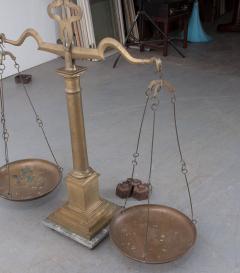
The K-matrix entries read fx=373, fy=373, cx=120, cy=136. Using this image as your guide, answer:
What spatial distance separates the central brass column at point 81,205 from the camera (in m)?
1.64

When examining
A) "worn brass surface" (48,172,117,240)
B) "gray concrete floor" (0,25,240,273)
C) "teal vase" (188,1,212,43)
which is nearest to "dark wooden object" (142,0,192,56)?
"gray concrete floor" (0,25,240,273)

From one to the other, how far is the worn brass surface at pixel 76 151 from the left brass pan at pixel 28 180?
190mm

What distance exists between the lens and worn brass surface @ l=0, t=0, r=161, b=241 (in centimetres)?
144

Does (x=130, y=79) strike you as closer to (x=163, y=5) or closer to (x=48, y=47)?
(x=163, y=5)

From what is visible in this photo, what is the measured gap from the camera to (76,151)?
5.46ft

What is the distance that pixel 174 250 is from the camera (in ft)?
5.21

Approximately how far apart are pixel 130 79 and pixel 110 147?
1.41 m

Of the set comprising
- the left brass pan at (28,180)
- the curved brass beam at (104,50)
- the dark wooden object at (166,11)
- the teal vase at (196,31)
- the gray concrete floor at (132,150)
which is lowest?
the gray concrete floor at (132,150)

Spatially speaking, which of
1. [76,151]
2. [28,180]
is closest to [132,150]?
[28,180]

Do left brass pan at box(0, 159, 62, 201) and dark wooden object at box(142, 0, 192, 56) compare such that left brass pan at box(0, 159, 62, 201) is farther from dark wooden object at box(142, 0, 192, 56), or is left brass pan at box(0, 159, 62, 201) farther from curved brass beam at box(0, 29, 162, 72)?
dark wooden object at box(142, 0, 192, 56)

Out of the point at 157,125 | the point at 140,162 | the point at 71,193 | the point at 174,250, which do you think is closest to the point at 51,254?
the point at 71,193

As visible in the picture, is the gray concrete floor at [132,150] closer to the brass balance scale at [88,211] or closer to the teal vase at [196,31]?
the brass balance scale at [88,211]

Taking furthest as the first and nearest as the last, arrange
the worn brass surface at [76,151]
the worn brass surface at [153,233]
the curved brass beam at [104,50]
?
the worn brass surface at [153,233] → the worn brass surface at [76,151] → the curved brass beam at [104,50]

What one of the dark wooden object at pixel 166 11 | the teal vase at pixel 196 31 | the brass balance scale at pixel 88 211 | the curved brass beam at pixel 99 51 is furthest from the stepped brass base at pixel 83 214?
the teal vase at pixel 196 31
